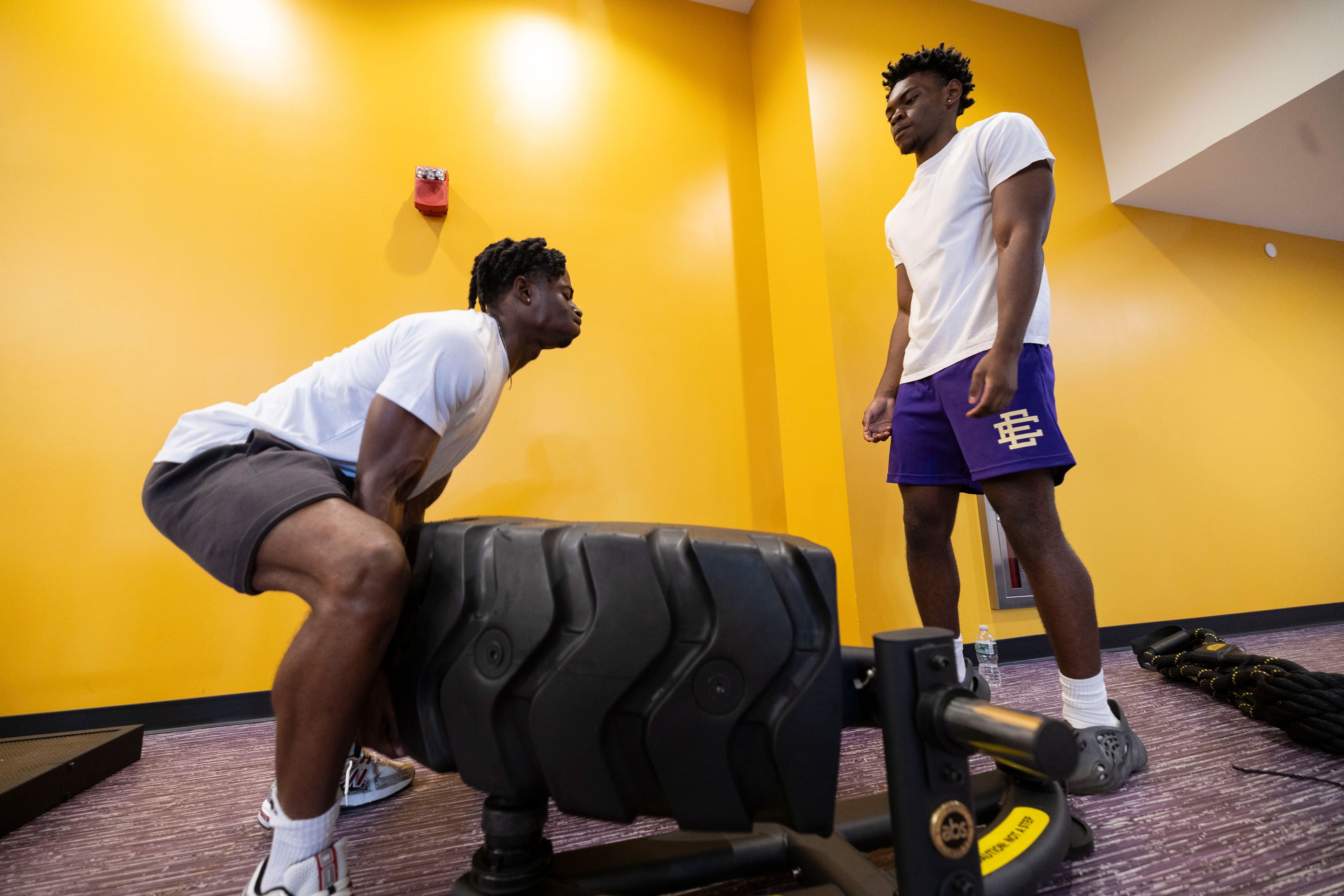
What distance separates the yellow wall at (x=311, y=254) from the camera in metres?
1.76

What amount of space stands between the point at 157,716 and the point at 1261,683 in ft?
8.98

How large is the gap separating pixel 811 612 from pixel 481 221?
203 centimetres

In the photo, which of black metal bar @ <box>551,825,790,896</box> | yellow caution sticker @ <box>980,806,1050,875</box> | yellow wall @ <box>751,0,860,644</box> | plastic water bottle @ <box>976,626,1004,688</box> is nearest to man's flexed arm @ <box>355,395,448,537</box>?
black metal bar @ <box>551,825,790,896</box>

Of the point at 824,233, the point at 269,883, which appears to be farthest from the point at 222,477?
the point at 824,233

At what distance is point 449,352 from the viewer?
0.97m

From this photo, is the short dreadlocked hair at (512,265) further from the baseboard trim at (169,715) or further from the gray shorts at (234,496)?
the baseboard trim at (169,715)

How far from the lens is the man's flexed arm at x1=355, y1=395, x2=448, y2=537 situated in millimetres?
896

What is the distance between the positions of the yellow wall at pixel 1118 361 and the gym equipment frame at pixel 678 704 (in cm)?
143

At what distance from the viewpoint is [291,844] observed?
0.75 meters

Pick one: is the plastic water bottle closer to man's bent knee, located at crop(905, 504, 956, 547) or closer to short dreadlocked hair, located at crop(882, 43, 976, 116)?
man's bent knee, located at crop(905, 504, 956, 547)

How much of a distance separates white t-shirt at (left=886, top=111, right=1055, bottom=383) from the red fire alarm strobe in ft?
5.02

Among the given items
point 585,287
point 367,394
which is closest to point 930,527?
point 367,394

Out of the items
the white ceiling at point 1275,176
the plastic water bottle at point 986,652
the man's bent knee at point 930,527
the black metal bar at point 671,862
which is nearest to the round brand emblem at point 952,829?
the black metal bar at point 671,862

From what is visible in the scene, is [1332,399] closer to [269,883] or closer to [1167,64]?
[1167,64]
